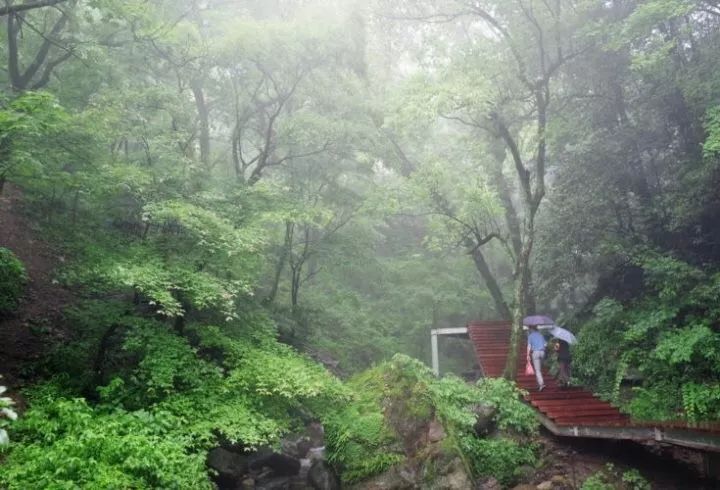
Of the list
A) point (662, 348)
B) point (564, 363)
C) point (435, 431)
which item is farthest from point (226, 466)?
point (662, 348)

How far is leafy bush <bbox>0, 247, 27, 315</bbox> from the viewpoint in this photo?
31.1 ft

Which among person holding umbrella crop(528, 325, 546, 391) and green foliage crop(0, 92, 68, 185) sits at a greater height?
green foliage crop(0, 92, 68, 185)

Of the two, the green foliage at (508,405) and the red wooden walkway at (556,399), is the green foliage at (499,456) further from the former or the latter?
the red wooden walkway at (556,399)

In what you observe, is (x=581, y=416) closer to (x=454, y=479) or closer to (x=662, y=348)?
(x=662, y=348)

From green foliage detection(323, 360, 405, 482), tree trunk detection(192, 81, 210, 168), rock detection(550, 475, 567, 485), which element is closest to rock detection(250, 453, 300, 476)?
green foliage detection(323, 360, 405, 482)

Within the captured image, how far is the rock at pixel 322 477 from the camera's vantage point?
10.1 m

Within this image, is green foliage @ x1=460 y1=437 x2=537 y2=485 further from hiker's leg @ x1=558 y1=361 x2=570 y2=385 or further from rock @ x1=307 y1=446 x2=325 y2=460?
rock @ x1=307 y1=446 x2=325 y2=460

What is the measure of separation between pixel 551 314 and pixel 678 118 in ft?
32.3

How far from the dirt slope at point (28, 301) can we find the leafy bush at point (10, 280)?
0.37 meters

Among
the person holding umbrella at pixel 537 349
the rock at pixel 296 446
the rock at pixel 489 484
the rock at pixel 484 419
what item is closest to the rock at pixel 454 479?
the rock at pixel 489 484

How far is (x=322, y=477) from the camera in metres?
10.4

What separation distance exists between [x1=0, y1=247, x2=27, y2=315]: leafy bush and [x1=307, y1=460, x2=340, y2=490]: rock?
7.62 metres

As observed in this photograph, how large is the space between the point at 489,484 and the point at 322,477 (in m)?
3.63

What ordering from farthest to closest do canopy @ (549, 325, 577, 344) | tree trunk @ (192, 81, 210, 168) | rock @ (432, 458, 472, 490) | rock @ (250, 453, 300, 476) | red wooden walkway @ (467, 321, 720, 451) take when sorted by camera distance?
tree trunk @ (192, 81, 210, 168), canopy @ (549, 325, 577, 344), rock @ (250, 453, 300, 476), rock @ (432, 458, 472, 490), red wooden walkway @ (467, 321, 720, 451)
